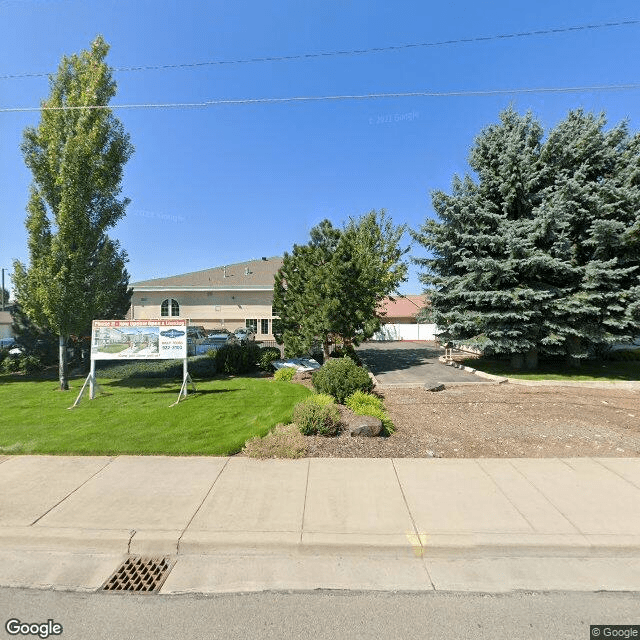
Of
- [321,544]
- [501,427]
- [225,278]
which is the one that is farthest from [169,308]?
[321,544]

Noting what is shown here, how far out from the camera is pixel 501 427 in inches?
288

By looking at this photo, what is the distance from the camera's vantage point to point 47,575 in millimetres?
3121

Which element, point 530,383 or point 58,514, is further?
point 530,383

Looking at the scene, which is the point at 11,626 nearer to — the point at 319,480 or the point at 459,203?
the point at 319,480

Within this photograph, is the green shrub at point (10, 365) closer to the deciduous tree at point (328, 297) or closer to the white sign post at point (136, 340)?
the white sign post at point (136, 340)

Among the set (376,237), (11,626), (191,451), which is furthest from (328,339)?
(376,237)

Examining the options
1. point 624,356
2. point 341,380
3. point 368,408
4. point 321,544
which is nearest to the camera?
point 321,544

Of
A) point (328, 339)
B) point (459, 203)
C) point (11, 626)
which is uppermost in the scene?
point (459, 203)

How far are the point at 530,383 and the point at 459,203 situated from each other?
7.52m

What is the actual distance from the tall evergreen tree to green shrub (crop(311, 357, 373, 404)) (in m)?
7.65

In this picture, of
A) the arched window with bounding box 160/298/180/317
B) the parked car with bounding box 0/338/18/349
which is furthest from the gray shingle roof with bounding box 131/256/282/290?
the parked car with bounding box 0/338/18/349

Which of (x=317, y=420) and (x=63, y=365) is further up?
(x=63, y=365)

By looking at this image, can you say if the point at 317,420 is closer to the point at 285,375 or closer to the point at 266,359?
the point at 285,375

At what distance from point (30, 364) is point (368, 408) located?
16127 millimetres
